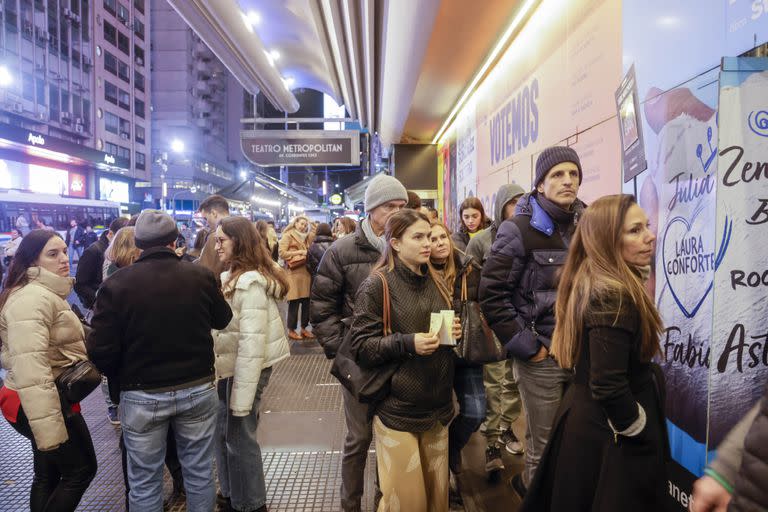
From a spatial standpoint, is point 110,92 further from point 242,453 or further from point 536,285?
point 536,285

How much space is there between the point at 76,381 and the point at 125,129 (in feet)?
182

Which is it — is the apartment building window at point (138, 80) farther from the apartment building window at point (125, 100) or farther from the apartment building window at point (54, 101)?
the apartment building window at point (54, 101)

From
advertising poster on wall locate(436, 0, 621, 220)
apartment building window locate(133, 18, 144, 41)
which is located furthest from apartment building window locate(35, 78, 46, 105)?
advertising poster on wall locate(436, 0, 621, 220)

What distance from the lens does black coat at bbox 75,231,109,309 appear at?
485 cm

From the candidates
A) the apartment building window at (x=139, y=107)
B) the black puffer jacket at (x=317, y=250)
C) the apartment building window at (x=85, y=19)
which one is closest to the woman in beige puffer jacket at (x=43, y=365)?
the black puffer jacket at (x=317, y=250)

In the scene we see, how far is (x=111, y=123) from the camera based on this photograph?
47.5 metres

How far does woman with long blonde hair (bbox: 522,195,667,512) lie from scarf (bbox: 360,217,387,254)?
114 centimetres

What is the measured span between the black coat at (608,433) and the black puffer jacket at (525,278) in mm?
600

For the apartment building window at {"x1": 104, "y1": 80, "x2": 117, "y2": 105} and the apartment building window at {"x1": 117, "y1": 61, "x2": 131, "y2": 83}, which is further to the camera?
the apartment building window at {"x1": 117, "y1": 61, "x2": 131, "y2": 83}

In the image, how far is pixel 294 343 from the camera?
7336 mm

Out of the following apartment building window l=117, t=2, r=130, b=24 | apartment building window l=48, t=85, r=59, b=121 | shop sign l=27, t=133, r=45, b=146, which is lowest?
shop sign l=27, t=133, r=45, b=146

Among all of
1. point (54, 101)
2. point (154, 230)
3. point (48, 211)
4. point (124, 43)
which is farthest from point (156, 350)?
point (124, 43)

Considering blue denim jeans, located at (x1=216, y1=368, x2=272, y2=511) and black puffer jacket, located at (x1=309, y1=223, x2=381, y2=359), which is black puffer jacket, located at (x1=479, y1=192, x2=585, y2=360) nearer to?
black puffer jacket, located at (x1=309, y1=223, x2=381, y2=359)

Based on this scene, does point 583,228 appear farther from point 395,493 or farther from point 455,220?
point 455,220
